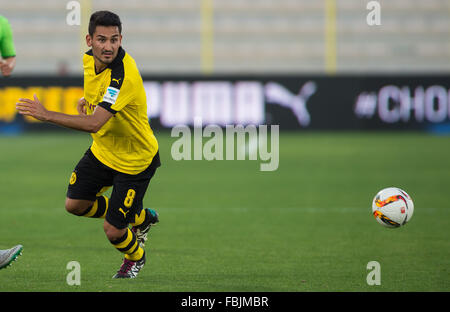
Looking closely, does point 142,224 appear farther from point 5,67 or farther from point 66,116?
point 5,67

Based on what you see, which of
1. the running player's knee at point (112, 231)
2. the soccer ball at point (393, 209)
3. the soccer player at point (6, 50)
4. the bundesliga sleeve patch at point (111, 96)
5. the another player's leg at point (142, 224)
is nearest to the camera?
the bundesliga sleeve patch at point (111, 96)

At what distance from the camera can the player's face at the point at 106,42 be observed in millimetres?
5730

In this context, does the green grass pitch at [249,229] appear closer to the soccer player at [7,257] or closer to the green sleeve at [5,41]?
the soccer player at [7,257]

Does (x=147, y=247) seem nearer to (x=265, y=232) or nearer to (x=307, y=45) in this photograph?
(x=265, y=232)

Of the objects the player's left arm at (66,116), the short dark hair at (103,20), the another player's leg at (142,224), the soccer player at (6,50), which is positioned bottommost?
the another player's leg at (142,224)

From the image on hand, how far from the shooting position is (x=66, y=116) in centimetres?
553

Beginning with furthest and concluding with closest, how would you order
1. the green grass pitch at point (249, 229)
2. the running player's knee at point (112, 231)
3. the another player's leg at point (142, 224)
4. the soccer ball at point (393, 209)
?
the soccer ball at point (393, 209), the another player's leg at point (142, 224), the green grass pitch at point (249, 229), the running player's knee at point (112, 231)

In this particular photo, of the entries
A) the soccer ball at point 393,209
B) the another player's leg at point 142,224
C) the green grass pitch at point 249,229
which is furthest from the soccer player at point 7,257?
the soccer ball at point 393,209

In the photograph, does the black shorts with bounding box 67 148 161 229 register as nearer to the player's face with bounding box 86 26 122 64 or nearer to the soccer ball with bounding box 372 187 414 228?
the player's face with bounding box 86 26 122 64

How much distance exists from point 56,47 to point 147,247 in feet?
60.8

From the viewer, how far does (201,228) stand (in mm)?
8562

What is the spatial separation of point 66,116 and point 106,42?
0.65 metres

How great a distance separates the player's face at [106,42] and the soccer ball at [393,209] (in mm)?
2926

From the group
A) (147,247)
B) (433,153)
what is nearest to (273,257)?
(147,247)
